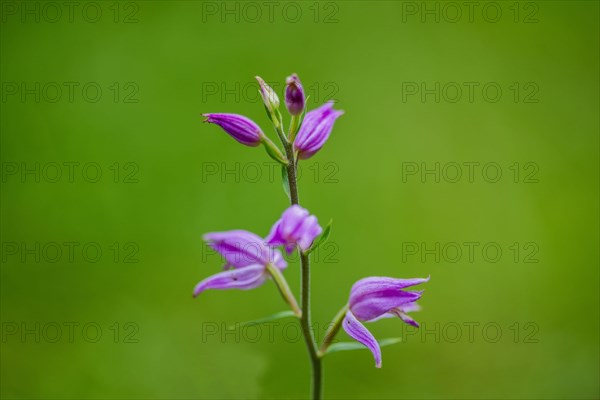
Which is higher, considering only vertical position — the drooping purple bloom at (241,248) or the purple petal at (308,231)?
the purple petal at (308,231)

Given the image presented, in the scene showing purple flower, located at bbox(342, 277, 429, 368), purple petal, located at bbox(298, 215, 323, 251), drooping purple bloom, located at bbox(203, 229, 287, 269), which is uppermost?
purple petal, located at bbox(298, 215, 323, 251)

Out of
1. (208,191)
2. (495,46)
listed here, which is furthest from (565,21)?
(208,191)

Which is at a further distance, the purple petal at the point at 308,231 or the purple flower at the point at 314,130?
the purple flower at the point at 314,130

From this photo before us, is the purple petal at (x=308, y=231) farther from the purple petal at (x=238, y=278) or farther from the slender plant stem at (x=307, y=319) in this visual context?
the purple petal at (x=238, y=278)

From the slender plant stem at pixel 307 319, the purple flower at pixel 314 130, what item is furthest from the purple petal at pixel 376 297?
the purple flower at pixel 314 130

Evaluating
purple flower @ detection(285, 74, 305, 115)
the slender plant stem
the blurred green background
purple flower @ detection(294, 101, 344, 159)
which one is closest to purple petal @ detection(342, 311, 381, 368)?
the slender plant stem

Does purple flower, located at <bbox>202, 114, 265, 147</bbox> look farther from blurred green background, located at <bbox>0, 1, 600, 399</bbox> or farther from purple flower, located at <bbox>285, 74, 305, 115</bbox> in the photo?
blurred green background, located at <bbox>0, 1, 600, 399</bbox>

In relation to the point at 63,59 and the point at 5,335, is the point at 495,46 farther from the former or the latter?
the point at 5,335

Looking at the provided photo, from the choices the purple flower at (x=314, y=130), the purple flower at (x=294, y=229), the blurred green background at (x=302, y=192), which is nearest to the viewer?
the purple flower at (x=294, y=229)

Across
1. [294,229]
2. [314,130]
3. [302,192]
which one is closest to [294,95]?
[314,130]

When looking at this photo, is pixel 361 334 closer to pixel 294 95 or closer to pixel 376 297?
pixel 376 297
